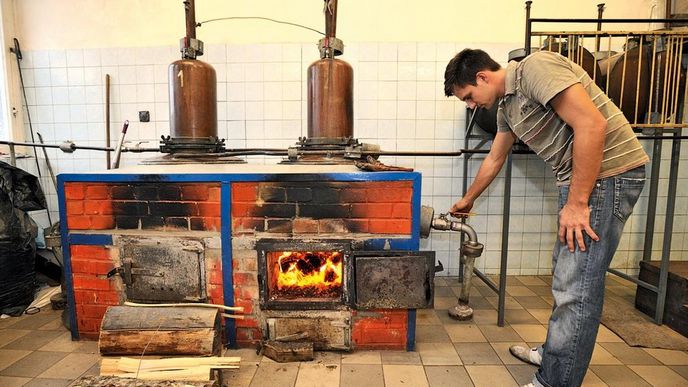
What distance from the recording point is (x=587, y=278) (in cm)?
144

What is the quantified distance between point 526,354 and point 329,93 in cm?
183

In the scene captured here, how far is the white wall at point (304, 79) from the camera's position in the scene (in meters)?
3.01

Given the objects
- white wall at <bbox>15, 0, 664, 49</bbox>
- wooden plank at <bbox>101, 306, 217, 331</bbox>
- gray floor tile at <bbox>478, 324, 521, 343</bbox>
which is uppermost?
white wall at <bbox>15, 0, 664, 49</bbox>

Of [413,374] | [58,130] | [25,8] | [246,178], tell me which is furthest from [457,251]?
[25,8]

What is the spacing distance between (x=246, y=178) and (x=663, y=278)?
102 inches

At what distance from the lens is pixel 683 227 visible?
124 inches

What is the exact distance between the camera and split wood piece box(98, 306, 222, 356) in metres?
1.69

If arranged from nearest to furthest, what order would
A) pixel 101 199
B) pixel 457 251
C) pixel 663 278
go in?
pixel 101 199
pixel 663 278
pixel 457 251

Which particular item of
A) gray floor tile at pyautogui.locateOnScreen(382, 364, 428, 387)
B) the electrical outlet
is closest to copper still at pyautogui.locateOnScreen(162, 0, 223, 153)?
the electrical outlet

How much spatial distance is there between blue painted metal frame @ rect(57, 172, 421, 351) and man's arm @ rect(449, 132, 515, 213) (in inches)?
14.1

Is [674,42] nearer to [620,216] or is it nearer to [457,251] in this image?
[620,216]

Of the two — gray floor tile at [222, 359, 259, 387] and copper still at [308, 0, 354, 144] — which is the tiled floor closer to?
gray floor tile at [222, 359, 259, 387]

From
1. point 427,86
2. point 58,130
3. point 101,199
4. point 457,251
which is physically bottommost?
point 457,251

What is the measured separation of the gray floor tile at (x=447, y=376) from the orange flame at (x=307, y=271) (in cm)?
62
